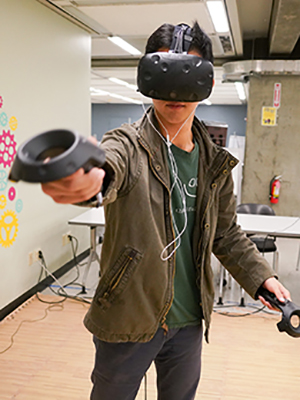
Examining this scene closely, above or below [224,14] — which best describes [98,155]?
below

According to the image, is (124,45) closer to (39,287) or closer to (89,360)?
(39,287)

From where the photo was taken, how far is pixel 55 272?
393 cm

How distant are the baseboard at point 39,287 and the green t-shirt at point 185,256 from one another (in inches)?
91.1

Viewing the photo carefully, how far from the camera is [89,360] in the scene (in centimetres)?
254

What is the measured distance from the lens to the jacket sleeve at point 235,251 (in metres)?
1.30

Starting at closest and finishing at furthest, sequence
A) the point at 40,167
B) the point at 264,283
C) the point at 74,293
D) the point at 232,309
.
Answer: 1. the point at 40,167
2. the point at 264,283
3. the point at 232,309
4. the point at 74,293

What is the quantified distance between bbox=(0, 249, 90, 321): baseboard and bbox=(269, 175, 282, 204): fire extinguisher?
272 cm

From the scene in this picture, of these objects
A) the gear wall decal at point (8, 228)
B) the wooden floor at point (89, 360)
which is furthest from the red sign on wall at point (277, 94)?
the gear wall decal at point (8, 228)

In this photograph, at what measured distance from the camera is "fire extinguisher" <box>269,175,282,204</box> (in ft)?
18.0

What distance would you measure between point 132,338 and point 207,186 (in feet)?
1.62

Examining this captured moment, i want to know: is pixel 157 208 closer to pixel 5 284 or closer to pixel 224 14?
pixel 5 284

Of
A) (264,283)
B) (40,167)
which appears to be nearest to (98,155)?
(40,167)

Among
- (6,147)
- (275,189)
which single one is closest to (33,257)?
(6,147)

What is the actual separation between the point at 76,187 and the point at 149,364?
0.74 m
